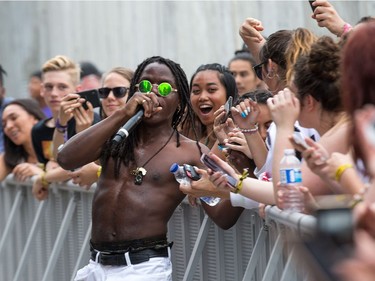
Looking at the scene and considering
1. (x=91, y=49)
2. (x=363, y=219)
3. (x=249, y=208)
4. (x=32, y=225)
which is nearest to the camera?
(x=363, y=219)

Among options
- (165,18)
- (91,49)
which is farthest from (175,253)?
(91,49)

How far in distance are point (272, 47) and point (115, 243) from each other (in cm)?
149

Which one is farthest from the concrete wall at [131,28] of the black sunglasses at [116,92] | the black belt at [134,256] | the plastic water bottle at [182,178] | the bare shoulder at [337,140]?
the bare shoulder at [337,140]

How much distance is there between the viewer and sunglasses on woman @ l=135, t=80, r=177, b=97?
21.5 ft

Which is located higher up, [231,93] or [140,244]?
[231,93]

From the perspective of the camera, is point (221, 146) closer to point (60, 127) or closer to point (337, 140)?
point (337, 140)

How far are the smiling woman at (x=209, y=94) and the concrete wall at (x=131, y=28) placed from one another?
3454mm

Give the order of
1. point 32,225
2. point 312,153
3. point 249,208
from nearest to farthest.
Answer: point 312,153 < point 249,208 < point 32,225

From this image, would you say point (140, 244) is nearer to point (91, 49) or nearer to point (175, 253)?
point (175, 253)

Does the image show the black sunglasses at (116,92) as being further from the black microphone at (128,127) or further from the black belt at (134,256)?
the black belt at (134,256)

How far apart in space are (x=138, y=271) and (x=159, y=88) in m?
1.10

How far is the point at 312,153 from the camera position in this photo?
465 cm

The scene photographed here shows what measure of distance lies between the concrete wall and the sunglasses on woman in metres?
4.64

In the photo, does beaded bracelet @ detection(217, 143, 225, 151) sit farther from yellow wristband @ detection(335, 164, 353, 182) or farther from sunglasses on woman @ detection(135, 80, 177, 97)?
yellow wristband @ detection(335, 164, 353, 182)
